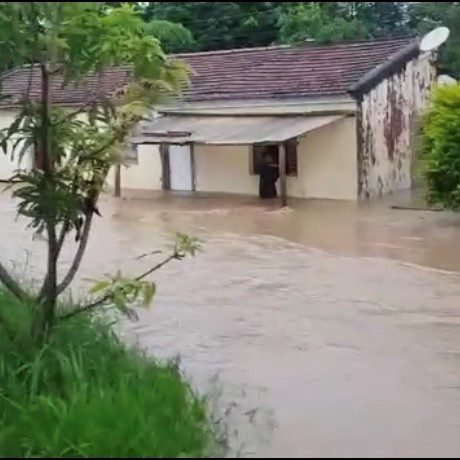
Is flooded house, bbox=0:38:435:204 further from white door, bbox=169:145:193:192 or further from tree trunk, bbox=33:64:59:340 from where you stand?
tree trunk, bbox=33:64:59:340

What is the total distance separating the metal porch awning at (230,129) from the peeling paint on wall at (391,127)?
96cm

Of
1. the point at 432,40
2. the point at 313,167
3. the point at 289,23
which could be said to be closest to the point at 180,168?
the point at 313,167

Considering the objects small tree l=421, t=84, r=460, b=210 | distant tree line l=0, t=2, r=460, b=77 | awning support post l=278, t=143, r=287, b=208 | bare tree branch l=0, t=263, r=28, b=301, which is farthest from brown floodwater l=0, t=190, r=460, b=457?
distant tree line l=0, t=2, r=460, b=77

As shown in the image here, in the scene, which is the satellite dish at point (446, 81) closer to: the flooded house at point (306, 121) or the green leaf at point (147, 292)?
the flooded house at point (306, 121)

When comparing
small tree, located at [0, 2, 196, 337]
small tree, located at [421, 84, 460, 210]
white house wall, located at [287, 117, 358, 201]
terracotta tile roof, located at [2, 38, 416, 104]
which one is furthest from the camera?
terracotta tile roof, located at [2, 38, 416, 104]

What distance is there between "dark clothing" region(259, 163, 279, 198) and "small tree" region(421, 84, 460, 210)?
5478 mm

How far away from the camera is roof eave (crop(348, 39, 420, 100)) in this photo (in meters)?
21.4

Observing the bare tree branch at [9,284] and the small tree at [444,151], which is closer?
the bare tree branch at [9,284]

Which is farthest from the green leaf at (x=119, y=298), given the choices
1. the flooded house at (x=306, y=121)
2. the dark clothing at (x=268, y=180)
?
the dark clothing at (x=268, y=180)

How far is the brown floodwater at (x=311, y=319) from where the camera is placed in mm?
6539

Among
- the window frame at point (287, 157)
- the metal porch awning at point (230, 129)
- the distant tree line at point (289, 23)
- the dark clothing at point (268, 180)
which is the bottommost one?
the dark clothing at point (268, 180)

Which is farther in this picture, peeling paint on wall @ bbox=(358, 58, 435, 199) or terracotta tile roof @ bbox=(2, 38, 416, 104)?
terracotta tile roof @ bbox=(2, 38, 416, 104)

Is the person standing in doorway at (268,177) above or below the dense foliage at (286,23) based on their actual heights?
below

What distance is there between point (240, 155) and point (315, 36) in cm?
650
